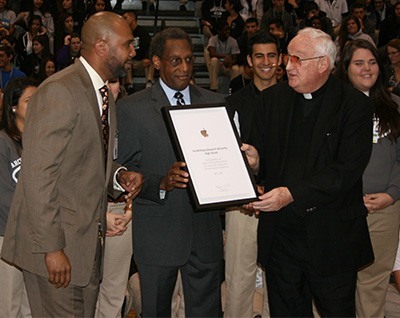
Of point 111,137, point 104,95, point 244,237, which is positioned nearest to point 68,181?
point 111,137

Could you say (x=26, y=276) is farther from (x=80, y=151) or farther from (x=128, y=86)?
(x=128, y=86)

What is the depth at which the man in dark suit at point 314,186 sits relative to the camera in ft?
13.0

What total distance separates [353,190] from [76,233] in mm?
A: 1525

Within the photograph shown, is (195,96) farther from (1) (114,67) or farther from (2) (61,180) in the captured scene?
(2) (61,180)

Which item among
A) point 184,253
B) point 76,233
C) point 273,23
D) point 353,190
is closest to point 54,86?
point 76,233

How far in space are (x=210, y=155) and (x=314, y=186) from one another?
582 millimetres

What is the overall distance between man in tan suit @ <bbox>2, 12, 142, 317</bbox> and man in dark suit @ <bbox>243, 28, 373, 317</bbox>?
91 centimetres

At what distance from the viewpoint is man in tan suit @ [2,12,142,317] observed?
3.38 m

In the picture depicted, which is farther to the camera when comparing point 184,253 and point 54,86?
point 184,253

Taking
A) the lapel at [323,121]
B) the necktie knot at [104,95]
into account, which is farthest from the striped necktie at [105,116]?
the lapel at [323,121]

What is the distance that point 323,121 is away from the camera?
3.98 metres

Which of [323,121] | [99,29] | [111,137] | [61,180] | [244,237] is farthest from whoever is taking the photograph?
[244,237]

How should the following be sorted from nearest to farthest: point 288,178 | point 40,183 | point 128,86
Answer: point 40,183, point 288,178, point 128,86

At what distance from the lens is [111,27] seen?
12.1ft
